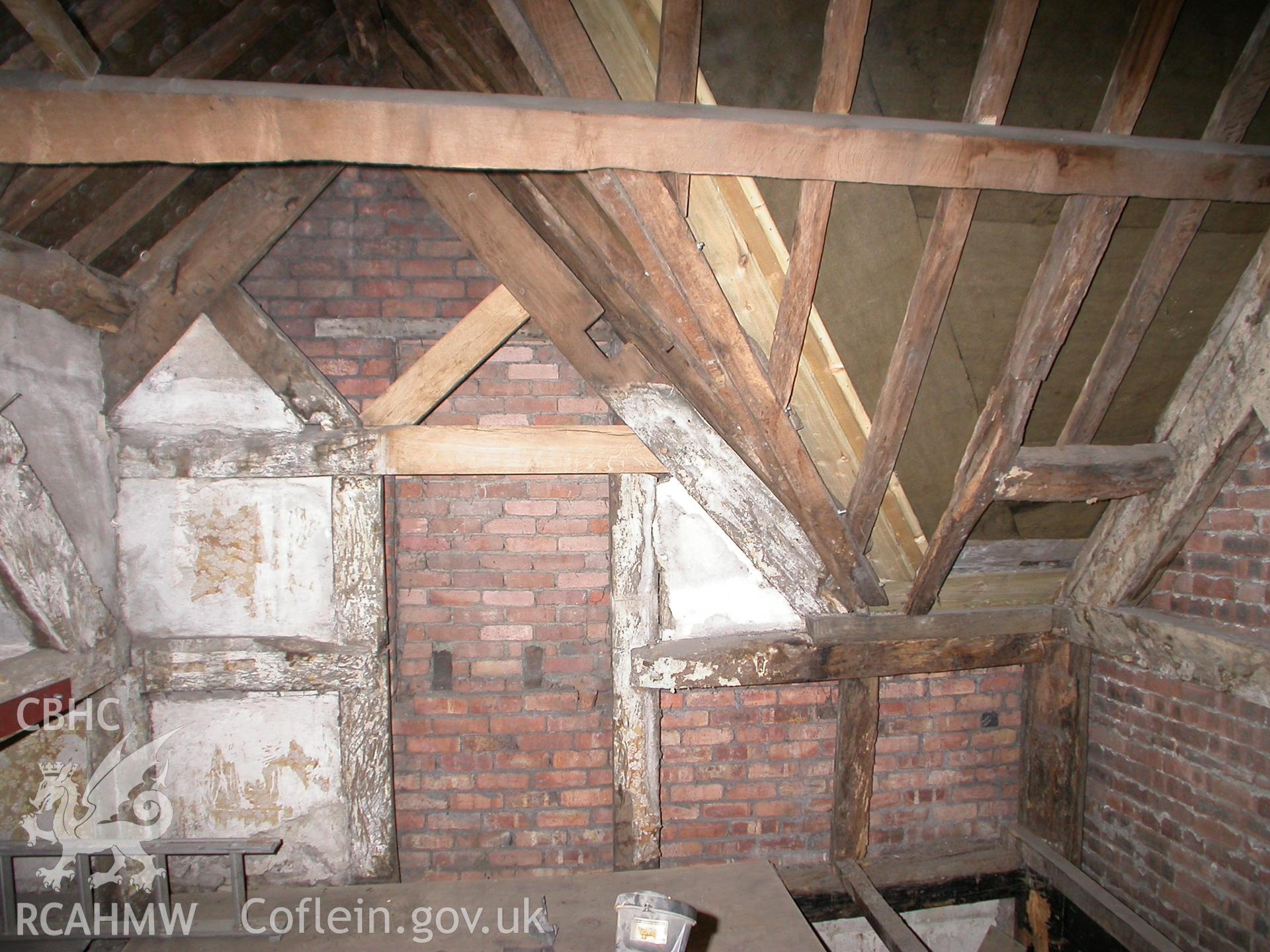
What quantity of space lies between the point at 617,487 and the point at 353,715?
138 centimetres

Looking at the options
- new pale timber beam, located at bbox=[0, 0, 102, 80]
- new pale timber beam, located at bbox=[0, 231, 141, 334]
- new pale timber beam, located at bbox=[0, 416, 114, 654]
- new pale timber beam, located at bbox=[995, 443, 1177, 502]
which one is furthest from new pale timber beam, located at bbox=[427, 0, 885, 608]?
new pale timber beam, located at bbox=[0, 416, 114, 654]

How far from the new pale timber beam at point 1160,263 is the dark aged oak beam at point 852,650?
893 mm

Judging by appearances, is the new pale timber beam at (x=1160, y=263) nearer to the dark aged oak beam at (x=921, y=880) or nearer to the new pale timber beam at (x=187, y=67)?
the dark aged oak beam at (x=921, y=880)

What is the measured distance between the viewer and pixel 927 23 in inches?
59.2

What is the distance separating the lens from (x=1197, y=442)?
7.37ft

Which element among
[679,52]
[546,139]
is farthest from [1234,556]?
[546,139]

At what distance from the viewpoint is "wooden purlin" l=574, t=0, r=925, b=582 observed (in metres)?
1.63

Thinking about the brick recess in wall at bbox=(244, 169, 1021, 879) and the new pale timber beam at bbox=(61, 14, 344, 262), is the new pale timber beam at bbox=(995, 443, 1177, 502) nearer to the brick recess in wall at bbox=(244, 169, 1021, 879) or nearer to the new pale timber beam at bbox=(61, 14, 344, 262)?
the brick recess in wall at bbox=(244, 169, 1021, 879)

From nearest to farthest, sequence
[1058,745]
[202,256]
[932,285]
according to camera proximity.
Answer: [932,285] → [202,256] → [1058,745]

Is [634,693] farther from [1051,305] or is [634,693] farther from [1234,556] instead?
[1234,556]

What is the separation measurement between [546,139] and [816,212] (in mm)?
664

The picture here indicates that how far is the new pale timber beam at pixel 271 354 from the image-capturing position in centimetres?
257

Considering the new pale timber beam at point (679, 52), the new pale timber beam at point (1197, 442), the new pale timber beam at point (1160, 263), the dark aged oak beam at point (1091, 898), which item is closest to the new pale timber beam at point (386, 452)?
the new pale timber beam at point (679, 52)

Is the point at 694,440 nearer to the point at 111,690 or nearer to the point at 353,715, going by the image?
the point at 353,715
